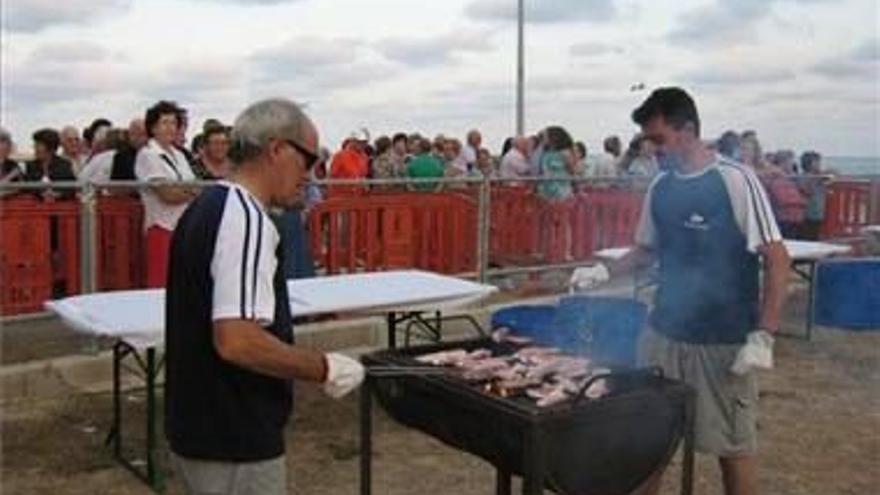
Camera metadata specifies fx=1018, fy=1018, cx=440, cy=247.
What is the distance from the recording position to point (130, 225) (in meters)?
7.22

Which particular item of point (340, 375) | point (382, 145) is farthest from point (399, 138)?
point (340, 375)

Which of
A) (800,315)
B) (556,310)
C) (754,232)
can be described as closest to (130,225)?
(556,310)

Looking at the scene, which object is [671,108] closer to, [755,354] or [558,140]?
[755,354]

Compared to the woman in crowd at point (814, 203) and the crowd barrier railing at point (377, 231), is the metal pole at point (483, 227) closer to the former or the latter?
the crowd barrier railing at point (377, 231)

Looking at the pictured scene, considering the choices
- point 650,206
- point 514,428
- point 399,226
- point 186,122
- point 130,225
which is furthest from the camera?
point 399,226

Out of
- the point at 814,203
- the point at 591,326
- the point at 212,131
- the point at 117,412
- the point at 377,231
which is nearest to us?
the point at 591,326

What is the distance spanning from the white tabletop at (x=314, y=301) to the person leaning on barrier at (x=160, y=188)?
875mm

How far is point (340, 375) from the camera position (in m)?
2.90

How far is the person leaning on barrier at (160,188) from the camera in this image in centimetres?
688

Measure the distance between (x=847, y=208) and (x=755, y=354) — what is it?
9623 millimetres

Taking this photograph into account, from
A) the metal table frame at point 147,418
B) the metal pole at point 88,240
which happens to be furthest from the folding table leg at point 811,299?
the metal pole at point 88,240

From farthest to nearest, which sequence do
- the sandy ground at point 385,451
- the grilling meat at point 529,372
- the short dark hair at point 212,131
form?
the short dark hair at point 212,131 < the sandy ground at point 385,451 < the grilling meat at point 529,372

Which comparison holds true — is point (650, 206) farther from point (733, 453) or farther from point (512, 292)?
point (512, 292)

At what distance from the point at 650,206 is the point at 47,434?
3.77m
